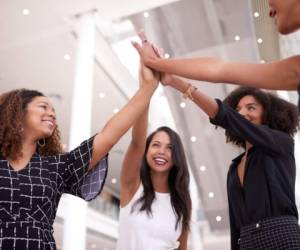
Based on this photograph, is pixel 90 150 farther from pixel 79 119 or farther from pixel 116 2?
pixel 116 2

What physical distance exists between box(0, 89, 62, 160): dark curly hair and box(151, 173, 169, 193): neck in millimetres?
541

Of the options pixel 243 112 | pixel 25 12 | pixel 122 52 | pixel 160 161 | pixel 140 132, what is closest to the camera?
pixel 243 112

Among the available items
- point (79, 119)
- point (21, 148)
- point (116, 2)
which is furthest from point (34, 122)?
point (116, 2)

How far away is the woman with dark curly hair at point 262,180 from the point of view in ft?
4.55

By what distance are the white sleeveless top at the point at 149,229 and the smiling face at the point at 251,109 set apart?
Result: 1.79 feet

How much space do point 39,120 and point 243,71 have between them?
725 mm

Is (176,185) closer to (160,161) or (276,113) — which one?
(160,161)

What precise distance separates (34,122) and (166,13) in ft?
12.5

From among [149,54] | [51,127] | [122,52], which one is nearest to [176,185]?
[149,54]

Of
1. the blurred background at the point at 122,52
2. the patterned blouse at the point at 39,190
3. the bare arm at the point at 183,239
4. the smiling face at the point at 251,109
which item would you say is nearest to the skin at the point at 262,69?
the smiling face at the point at 251,109

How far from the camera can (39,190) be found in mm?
1357

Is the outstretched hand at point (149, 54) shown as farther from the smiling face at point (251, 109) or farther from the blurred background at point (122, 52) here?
the blurred background at point (122, 52)

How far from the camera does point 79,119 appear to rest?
4141 mm

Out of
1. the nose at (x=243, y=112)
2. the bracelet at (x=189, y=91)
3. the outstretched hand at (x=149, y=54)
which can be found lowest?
the nose at (x=243, y=112)
